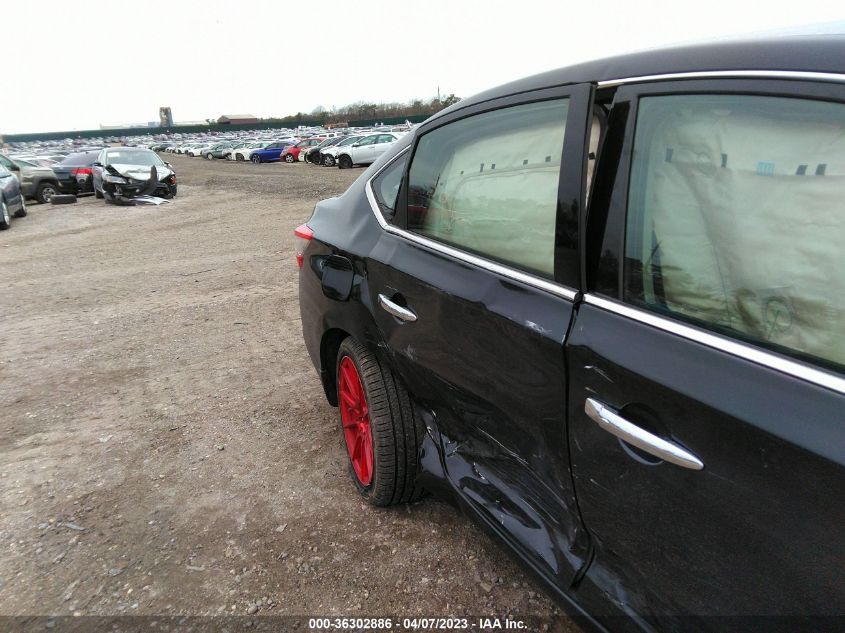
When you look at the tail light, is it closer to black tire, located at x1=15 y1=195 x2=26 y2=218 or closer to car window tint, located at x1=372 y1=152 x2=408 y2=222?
car window tint, located at x1=372 y1=152 x2=408 y2=222

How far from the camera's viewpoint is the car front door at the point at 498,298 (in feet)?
4.71

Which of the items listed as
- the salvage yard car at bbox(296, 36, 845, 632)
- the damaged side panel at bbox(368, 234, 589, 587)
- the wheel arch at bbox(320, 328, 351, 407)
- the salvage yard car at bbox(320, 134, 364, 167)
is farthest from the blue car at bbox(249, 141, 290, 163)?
the salvage yard car at bbox(296, 36, 845, 632)

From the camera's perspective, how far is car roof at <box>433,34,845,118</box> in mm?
1002

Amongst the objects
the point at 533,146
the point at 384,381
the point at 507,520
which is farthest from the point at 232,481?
the point at 533,146

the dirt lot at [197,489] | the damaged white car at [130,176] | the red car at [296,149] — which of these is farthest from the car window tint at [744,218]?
the red car at [296,149]

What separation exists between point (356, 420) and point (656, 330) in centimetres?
170

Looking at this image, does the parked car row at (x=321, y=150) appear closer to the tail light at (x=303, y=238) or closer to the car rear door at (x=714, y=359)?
the tail light at (x=303, y=238)

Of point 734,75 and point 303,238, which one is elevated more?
point 734,75

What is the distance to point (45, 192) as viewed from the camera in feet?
55.4

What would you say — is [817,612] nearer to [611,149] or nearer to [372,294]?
[611,149]

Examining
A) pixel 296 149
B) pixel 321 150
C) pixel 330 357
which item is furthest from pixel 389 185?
pixel 296 149

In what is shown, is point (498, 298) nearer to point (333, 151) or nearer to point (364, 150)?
point (364, 150)

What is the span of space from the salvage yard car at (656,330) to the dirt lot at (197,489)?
46cm

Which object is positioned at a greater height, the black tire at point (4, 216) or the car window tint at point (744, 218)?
the car window tint at point (744, 218)
